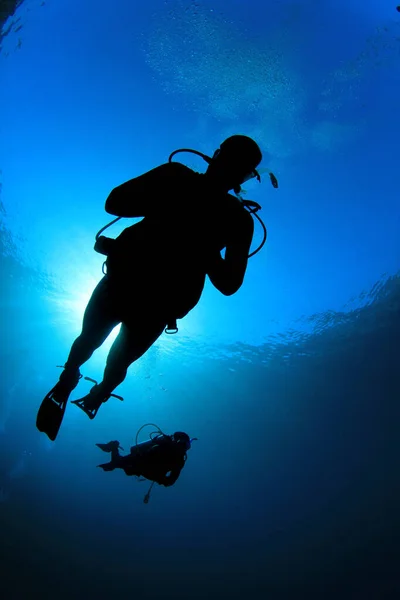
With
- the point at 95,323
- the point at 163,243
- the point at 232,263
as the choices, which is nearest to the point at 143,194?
the point at 163,243

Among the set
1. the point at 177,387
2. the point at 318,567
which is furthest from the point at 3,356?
the point at 318,567

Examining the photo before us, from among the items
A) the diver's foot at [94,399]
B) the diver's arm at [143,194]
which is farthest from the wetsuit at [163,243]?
the diver's foot at [94,399]

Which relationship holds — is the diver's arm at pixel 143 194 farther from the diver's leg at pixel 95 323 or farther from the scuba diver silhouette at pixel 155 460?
the scuba diver silhouette at pixel 155 460

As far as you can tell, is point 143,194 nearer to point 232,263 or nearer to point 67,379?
point 232,263

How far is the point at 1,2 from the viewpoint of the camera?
5.77m

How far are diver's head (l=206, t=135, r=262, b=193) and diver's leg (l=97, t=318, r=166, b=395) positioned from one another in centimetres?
129

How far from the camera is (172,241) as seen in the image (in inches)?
85.6

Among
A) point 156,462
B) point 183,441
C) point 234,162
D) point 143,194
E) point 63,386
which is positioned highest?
point 234,162

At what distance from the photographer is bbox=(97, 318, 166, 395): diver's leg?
2.52 metres

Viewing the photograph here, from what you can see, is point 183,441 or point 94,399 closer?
point 94,399

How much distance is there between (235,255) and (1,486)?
2023 inches

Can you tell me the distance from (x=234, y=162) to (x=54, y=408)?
8.72 feet

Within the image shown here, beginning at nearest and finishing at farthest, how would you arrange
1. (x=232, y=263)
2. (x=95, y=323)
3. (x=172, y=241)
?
1. (x=172, y=241)
2. (x=232, y=263)
3. (x=95, y=323)

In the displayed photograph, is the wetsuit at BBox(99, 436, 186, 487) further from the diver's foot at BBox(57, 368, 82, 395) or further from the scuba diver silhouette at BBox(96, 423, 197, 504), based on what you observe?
the diver's foot at BBox(57, 368, 82, 395)
